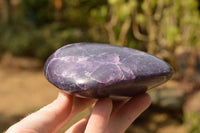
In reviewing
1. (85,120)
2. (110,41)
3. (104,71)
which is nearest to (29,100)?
(110,41)

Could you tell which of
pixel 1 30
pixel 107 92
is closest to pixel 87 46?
pixel 107 92

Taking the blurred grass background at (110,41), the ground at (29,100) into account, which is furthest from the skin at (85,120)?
the ground at (29,100)

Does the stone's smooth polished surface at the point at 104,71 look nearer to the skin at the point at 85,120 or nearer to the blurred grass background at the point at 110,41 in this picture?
the skin at the point at 85,120

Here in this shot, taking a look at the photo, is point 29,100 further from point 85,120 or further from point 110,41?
point 85,120

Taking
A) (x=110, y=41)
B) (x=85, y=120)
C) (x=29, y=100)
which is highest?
(x=85, y=120)

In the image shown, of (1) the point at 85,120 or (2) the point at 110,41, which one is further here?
(2) the point at 110,41

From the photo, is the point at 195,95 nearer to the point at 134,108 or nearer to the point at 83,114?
the point at 83,114

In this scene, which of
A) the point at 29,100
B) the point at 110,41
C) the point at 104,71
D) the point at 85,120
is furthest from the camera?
the point at 29,100
